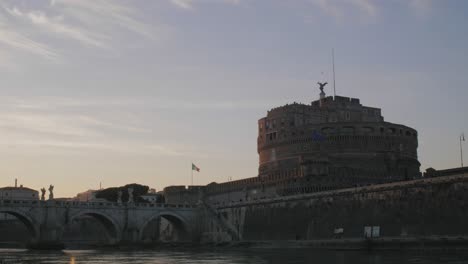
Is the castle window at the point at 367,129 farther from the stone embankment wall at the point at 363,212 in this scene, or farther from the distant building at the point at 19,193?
the distant building at the point at 19,193

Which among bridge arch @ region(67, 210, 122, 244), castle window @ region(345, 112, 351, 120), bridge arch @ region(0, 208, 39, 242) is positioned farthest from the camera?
castle window @ region(345, 112, 351, 120)

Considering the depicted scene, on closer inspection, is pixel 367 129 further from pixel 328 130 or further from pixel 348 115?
pixel 348 115

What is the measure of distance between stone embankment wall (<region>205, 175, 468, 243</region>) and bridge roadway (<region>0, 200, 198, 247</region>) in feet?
32.3

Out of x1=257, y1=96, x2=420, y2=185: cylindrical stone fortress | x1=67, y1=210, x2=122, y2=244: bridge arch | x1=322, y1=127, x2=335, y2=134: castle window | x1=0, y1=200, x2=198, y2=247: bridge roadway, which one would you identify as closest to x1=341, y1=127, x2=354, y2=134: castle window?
x1=257, y1=96, x2=420, y2=185: cylindrical stone fortress

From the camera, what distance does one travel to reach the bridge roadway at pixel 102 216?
86000 millimetres

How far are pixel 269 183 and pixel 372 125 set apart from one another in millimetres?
20331

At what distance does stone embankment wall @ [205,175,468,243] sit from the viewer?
6016cm

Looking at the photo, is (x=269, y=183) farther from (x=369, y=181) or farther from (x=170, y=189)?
(x=170, y=189)

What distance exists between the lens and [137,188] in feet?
526

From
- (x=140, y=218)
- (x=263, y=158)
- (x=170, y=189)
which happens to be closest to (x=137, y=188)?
(x=170, y=189)

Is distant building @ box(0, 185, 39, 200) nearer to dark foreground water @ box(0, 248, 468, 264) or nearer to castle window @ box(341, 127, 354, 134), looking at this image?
castle window @ box(341, 127, 354, 134)

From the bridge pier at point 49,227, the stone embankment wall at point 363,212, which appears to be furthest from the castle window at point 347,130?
the bridge pier at point 49,227

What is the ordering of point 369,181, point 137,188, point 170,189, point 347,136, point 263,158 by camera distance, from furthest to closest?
point 137,188, point 170,189, point 263,158, point 347,136, point 369,181

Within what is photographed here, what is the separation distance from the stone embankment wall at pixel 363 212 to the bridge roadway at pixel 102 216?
9839 mm
